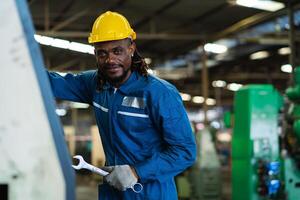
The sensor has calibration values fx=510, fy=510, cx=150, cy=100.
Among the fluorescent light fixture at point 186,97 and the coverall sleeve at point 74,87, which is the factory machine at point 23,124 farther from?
the fluorescent light fixture at point 186,97

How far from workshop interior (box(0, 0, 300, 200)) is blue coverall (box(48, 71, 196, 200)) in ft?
0.61

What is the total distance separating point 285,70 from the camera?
13.1m

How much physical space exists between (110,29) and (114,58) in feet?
0.36

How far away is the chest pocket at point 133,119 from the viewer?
74.7 inches

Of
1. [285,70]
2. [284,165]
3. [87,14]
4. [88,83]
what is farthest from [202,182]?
[285,70]

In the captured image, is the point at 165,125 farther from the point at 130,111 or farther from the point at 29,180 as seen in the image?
the point at 29,180

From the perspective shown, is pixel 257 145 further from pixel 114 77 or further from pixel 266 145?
pixel 114 77

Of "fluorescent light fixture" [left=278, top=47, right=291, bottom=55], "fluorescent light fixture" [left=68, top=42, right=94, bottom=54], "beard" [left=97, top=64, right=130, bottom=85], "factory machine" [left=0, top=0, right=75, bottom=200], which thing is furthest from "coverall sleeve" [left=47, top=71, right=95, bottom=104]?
"fluorescent light fixture" [left=278, top=47, right=291, bottom=55]

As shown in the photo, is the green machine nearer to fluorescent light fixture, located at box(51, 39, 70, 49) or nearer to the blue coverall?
the blue coverall

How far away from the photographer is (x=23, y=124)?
98 centimetres

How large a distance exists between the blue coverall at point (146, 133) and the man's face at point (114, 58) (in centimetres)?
6

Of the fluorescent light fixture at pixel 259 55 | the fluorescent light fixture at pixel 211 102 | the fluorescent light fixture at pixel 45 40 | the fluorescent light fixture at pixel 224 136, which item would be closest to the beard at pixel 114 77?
the fluorescent light fixture at pixel 45 40

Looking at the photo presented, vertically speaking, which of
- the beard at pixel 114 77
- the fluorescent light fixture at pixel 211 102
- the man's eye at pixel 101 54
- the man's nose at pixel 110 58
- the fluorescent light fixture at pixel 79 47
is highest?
the fluorescent light fixture at pixel 79 47

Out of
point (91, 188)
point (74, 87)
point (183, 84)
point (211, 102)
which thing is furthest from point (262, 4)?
point (211, 102)
